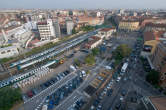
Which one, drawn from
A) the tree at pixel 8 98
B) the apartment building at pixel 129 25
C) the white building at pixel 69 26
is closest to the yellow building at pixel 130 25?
the apartment building at pixel 129 25

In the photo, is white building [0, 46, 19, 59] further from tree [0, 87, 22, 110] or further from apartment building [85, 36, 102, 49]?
apartment building [85, 36, 102, 49]

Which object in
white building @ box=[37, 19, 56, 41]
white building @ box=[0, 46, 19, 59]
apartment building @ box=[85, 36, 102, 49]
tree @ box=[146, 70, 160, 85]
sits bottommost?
tree @ box=[146, 70, 160, 85]

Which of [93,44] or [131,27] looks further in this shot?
[131,27]

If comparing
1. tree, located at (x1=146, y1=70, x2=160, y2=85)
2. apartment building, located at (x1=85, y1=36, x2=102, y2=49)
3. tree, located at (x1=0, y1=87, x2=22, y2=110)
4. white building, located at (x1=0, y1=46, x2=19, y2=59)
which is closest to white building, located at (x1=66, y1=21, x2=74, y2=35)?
apartment building, located at (x1=85, y1=36, x2=102, y2=49)

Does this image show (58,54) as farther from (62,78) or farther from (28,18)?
(28,18)

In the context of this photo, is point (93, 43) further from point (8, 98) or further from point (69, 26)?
point (8, 98)

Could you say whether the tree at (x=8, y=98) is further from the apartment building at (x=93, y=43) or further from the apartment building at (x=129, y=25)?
the apartment building at (x=129, y=25)

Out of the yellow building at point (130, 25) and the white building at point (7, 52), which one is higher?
the yellow building at point (130, 25)

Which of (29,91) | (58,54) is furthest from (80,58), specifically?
(29,91)

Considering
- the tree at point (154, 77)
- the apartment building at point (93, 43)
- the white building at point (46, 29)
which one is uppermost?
the white building at point (46, 29)
